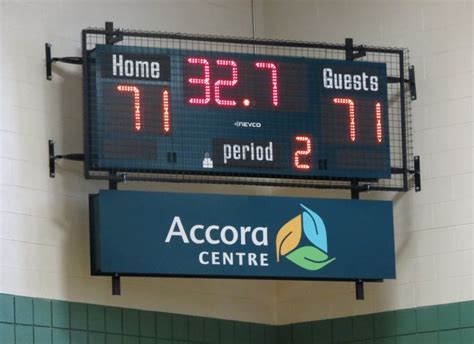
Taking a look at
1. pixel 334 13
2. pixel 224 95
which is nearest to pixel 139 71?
pixel 224 95

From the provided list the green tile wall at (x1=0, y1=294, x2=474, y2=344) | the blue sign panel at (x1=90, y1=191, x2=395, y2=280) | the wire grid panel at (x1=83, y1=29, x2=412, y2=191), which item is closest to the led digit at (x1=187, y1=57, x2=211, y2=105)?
the wire grid panel at (x1=83, y1=29, x2=412, y2=191)

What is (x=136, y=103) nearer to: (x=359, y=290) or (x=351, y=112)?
(x=351, y=112)

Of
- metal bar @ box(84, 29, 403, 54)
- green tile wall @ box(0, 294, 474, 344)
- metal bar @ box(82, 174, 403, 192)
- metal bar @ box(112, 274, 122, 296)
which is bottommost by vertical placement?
green tile wall @ box(0, 294, 474, 344)

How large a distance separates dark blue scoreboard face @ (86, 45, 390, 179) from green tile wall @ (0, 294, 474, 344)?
911mm

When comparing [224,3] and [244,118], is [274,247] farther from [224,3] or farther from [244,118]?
[224,3]

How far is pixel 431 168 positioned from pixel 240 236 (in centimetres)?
137

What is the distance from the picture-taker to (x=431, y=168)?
335 inches

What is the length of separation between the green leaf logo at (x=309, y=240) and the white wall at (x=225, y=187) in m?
0.69

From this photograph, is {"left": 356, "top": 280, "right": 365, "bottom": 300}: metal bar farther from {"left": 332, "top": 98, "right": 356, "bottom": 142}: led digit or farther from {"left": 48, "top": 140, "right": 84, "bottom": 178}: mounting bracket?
{"left": 48, "top": 140, "right": 84, "bottom": 178}: mounting bracket

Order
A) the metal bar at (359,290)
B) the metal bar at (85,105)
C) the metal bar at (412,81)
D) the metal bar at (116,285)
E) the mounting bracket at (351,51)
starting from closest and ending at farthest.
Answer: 1. the metal bar at (85,105)
2. the metal bar at (116,285)
3. the metal bar at (359,290)
4. the mounting bracket at (351,51)
5. the metal bar at (412,81)

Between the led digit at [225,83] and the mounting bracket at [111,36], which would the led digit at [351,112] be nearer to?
the led digit at [225,83]

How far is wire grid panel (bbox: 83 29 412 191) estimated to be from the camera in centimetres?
773

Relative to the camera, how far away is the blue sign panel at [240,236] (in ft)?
25.3

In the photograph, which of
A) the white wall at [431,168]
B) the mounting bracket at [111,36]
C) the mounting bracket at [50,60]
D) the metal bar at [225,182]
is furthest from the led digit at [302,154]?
the mounting bracket at [50,60]
